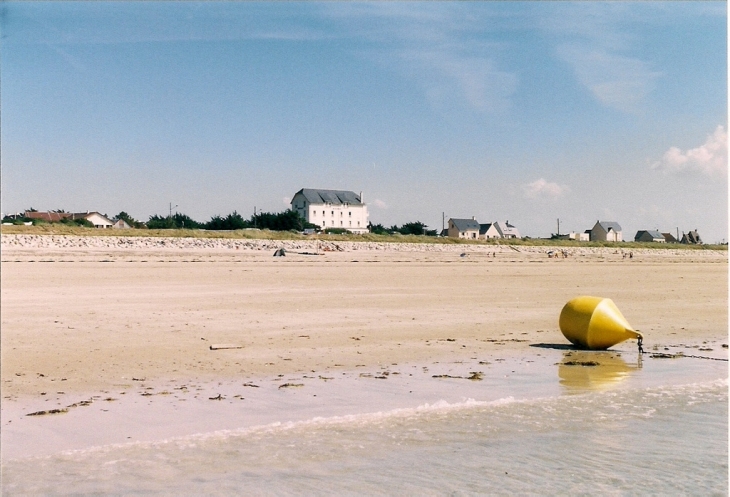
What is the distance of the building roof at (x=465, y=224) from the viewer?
12281 centimetres

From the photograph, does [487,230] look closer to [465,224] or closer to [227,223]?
[465,224]

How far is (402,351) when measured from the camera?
10.1 m

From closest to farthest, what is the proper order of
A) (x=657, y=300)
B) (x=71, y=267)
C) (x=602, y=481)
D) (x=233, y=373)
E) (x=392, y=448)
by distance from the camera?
1. (x=602, y=481)
2. (x=392, y=448)
3. (x=233, y=373)
4. (x=657, y=300)
5. (x=71, y=267)

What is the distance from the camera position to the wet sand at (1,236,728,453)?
26.9 feet

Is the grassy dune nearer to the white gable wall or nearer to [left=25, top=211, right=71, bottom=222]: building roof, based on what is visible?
[left=25, top=211, right=71, bottom=222]: building roof

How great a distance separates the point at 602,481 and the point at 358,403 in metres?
2.78

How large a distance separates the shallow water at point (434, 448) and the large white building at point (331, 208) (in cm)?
11446

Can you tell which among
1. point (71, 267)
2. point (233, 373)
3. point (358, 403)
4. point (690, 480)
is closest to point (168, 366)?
point (233, 373)

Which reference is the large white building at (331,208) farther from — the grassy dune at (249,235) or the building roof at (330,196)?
the grassy dune at (249,235)

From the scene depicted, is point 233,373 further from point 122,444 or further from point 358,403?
point 122,444

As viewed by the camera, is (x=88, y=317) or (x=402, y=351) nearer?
(x=402, y=351)

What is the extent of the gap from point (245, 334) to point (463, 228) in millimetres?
113226

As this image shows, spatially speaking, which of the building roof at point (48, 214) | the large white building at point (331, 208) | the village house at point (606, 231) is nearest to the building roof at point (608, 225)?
the village house at point (606, 231)

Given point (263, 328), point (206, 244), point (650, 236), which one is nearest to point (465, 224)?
point (650, 236)
